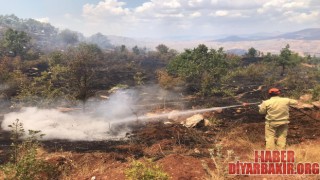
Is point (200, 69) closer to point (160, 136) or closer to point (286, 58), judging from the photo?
point (160, 136)

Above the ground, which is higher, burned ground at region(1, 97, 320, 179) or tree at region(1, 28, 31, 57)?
tree at region(1, 28, 31, 57)

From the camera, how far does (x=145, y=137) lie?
1111cm

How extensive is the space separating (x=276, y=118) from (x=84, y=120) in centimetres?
1003

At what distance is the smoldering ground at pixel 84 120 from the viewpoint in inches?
482

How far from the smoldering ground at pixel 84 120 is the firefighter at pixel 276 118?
635 cm

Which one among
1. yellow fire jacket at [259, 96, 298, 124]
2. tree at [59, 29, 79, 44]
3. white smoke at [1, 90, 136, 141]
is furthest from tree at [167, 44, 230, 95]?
tree at [59, 29, 79, 44]

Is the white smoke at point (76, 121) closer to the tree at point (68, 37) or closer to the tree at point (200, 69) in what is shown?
the tree at point (200, 69)

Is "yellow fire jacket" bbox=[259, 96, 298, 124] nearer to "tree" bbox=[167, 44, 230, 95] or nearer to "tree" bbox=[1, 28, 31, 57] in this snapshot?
"tree" bbox=[167, 44, 230, 95]

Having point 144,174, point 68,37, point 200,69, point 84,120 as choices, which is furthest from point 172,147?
point 68,37

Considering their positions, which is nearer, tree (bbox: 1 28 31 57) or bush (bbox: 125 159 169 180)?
bush (bbox: 125 159 169 180)

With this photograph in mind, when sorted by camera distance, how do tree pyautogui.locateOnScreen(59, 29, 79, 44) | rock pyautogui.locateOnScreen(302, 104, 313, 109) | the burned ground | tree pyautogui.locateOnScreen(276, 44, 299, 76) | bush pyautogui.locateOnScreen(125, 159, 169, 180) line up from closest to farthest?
1. bush pyautogui.locateOnScreen(125, 159, 169, 180)
2. the burned ground
3. rock pyautogui.locateOnScreen(302, 104, 313, 109)
4. tree pyautogui.locateOnScreen(276, 44, 299, 76)
5. tree pyautogui.locateOnScreen(59, 29, 79, 44)

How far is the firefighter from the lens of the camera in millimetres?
6906

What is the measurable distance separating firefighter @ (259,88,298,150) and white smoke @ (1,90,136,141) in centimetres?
641

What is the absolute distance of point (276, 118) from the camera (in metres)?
6.93
